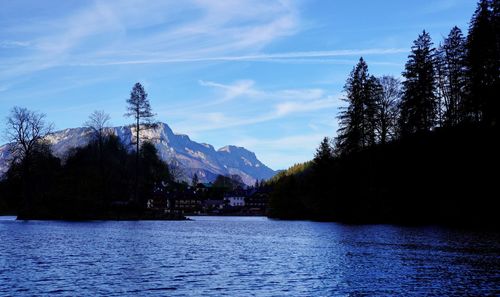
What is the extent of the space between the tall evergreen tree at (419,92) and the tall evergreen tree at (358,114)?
5.95 m

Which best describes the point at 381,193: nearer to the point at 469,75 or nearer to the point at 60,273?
the point at 469,75

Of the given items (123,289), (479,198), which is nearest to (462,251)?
(123,289)

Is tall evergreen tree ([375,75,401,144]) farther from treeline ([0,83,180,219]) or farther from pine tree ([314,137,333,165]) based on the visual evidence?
treeline ([0,83,180,219])

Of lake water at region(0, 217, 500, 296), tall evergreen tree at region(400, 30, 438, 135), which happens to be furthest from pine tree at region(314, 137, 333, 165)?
lake water at region(0, 217, 500, 296)

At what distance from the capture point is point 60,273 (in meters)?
24.5

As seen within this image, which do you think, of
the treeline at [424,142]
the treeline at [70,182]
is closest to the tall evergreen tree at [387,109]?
the treeline at [424,142]

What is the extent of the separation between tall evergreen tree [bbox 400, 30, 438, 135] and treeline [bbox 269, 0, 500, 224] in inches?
5.3

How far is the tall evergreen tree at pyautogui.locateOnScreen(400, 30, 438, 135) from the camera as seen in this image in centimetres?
6925

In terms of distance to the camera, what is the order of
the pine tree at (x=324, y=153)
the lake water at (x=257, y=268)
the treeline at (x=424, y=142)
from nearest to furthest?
the lake water at (x=257, y=268) < the treeline at (x=424, y=142) < the pine tree at (x=324, y=153)

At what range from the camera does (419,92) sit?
70.2 m

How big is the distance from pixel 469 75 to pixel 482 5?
29.3 ft

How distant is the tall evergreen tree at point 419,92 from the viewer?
69.2 m

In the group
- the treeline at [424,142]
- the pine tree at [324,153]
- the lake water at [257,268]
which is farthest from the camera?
the pine tree at [324,153]

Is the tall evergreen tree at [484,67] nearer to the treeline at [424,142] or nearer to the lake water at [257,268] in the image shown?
the treeline at [424,142]
